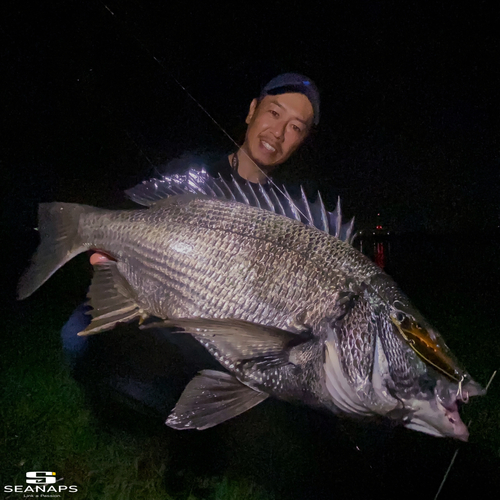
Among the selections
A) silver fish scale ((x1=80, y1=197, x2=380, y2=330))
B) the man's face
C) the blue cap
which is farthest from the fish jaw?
the blue cap

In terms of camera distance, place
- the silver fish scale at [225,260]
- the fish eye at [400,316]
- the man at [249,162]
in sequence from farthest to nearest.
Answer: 1. the man at [249,162]
2. the silver fish scale at [225,260]
3. the fish eye at [400,316]

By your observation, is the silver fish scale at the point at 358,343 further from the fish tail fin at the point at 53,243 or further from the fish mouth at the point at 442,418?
the fish tail fin at the point at 53,243

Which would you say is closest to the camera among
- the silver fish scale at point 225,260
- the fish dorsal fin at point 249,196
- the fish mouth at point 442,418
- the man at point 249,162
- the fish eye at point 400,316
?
the fish mouth at point 442,418

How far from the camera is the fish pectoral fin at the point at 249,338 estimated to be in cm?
91

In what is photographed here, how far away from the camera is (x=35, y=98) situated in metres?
1.94

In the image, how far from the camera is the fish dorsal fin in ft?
3.84

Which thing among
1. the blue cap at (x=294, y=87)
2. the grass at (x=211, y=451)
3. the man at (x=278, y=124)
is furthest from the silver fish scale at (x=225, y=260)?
the blue cap at (x=294, y=87)

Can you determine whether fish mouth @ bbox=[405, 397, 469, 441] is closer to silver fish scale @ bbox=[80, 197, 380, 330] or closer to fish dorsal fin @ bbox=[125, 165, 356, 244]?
silver fish scale @ bbox=[80, 197, 380, 330]

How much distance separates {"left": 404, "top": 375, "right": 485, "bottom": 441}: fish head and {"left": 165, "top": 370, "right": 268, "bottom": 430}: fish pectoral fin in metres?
0.47

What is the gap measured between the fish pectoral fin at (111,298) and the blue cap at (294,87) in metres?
1.37

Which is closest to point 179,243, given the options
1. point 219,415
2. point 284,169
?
point 219,415

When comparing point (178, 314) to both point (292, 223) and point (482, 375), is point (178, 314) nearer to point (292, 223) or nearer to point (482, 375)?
point (292, 223)

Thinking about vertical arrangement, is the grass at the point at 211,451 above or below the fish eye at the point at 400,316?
below

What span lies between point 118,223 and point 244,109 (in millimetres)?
1390
